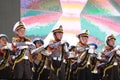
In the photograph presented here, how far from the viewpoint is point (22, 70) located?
602 centimetres

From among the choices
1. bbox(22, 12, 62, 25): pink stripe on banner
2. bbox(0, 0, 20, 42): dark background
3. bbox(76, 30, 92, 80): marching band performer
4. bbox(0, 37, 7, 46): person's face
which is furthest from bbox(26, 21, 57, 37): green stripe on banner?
bbox(76, 30, 92, 80): marching band performer

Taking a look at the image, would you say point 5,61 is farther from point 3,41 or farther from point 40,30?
point 40,30

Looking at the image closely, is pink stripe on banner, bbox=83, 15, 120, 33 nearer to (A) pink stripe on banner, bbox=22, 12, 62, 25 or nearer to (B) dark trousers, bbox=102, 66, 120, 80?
(A) pink stripe on banner, bbox=22, 12, 62, 25

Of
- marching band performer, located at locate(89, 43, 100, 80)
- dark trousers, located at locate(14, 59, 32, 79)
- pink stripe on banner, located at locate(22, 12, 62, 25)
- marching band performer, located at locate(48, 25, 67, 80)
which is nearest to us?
dark trousers, located at locate(14, 59, 32, 79)

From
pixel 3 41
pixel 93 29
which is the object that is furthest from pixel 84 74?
pixel 93 29

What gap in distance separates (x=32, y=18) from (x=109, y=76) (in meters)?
2.53

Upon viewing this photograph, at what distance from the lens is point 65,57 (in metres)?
6.39

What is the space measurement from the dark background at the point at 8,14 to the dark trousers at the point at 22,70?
232 cm

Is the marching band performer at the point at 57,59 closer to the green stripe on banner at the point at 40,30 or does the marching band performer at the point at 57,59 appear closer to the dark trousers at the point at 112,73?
the dark trousers at the point at 112,73

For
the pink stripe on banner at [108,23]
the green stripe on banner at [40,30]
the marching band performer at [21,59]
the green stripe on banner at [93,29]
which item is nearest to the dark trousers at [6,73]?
the marching band performer at [21,59]

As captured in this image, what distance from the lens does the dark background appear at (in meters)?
8.30

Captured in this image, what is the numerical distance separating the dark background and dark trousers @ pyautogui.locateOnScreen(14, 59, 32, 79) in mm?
2315

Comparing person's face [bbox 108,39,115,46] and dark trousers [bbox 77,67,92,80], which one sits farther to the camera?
person's face [bbox 108,39,115,46]

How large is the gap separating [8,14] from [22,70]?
8.65ft
